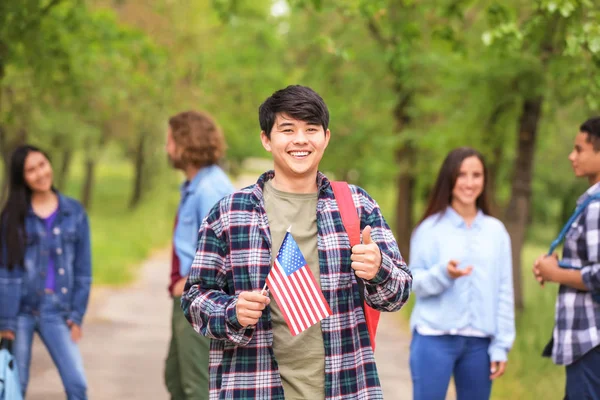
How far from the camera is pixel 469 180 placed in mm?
4816

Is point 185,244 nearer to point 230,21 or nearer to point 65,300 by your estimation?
point 65,300

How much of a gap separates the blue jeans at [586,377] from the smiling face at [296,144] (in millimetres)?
1967

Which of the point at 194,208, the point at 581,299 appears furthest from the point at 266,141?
the point at 194,208

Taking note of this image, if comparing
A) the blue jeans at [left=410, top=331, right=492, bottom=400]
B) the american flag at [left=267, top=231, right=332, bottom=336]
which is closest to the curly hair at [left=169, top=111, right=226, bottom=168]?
the blue jeans at [left=410, top=331, right=492, bottom=400]

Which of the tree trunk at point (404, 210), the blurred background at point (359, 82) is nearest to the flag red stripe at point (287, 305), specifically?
the blurred background at point (359, 82)

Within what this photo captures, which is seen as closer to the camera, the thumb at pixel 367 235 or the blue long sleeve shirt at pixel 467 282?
the thumb at pixel 367 235

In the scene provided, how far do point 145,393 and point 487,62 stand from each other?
16.3 feet

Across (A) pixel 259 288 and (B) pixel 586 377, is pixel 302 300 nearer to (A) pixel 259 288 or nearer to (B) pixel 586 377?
(A) pixel 259 288

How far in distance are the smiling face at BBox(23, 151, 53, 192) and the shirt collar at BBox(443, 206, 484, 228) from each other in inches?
101

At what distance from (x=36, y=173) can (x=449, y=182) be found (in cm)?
265

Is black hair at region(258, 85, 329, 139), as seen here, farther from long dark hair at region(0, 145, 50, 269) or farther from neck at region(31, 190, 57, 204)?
neck at region(31, 190, 57, 204)

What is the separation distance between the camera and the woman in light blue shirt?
183 inches

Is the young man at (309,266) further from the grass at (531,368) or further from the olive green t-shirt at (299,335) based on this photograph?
the grass at (531,368)

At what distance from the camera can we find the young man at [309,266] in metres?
2.96
